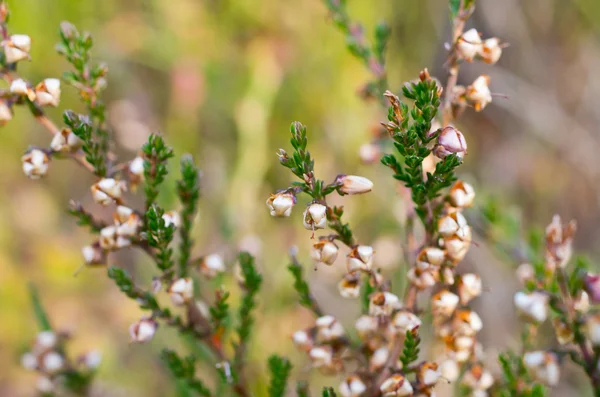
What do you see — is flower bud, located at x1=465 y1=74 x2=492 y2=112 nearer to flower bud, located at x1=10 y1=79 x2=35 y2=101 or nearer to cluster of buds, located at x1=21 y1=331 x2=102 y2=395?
flower bud, located at x1=10 y1=79 x2=35 y2=101

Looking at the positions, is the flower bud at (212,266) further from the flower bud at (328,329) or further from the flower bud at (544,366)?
the flower bud at (544,366)

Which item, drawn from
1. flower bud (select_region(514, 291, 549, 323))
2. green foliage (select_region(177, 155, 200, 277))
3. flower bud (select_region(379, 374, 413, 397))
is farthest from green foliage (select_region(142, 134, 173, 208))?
flower bud (select_region(514, 291, 549, 323))

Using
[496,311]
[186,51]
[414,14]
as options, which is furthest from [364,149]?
[414,14]

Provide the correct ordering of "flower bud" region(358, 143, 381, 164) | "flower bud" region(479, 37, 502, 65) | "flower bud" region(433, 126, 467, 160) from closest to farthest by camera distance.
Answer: "flower bud" region(433, 126, 467, 160), "flower bud" region(479, 37, 502, 65), "flower bud" region(358, 143, 381, 164)

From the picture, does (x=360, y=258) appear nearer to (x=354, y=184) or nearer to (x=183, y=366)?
(x=354, y=184)

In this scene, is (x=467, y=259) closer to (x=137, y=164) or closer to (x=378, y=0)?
(x=378, y=0)

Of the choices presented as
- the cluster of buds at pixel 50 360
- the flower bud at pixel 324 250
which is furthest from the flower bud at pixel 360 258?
the cluster of buds at pixel 50 360
